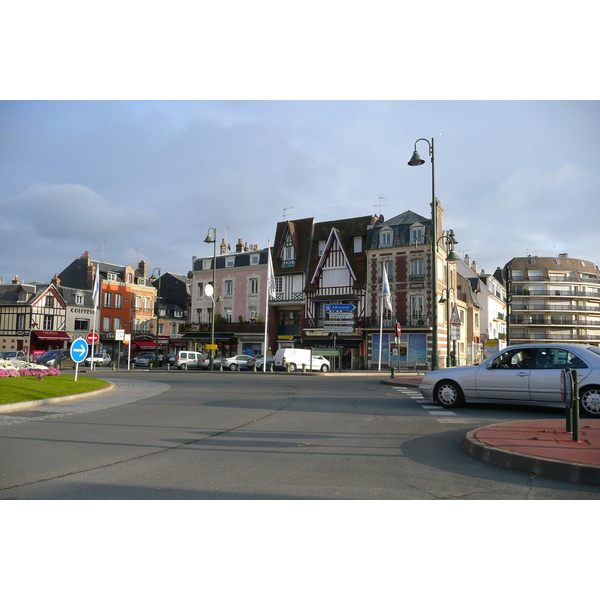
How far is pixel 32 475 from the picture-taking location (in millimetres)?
5770

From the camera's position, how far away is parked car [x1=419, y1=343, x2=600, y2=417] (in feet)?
30.8

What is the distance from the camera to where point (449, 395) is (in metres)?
11.3

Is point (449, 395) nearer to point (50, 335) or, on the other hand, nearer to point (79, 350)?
point (79, 350)

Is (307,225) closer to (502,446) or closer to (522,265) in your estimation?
(502,446)

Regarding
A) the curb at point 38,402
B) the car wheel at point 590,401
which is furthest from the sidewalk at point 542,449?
the curb at point 38,402

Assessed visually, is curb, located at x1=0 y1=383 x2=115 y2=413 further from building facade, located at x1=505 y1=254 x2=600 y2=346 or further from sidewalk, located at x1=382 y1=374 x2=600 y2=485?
building facade, located at x1=505 y1=254 x2=600 y2=346

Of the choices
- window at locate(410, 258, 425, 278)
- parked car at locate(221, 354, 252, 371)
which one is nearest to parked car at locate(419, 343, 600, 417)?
parked car at locate(221, 354, 252, 371)

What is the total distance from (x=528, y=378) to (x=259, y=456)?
20.3 feet

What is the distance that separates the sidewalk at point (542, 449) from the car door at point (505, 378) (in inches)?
84.7

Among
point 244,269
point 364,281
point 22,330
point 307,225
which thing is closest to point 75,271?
point 22,330

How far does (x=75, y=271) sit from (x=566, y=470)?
63.2 metres

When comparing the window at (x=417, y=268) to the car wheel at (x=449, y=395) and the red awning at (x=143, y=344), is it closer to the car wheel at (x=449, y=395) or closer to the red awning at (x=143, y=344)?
the car wheel at (x=449, y=395)

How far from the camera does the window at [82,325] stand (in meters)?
57.1

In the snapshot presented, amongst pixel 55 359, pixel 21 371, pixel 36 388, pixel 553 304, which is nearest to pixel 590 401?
pixel 36 388
